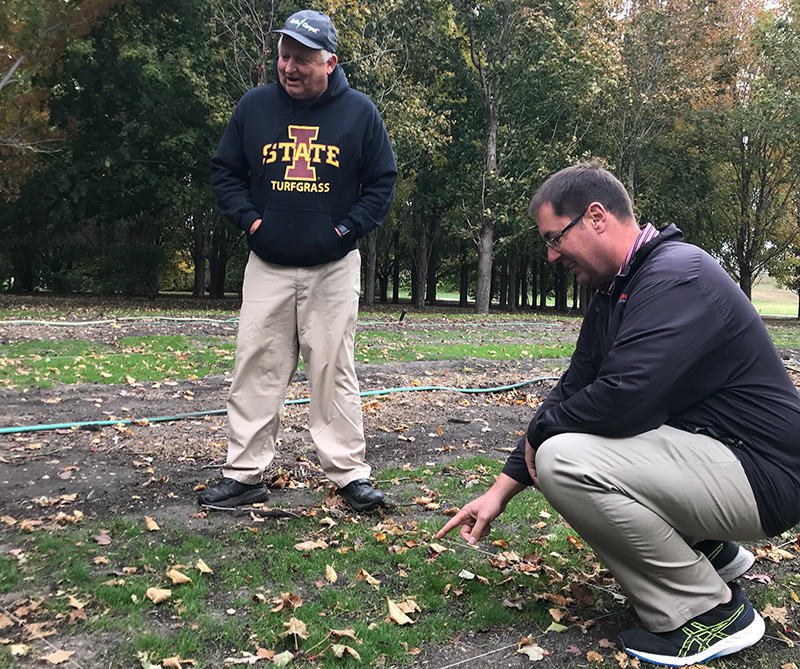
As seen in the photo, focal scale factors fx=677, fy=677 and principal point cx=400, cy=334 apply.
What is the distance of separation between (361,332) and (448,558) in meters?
10.2

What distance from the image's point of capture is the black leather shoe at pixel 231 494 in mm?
3605

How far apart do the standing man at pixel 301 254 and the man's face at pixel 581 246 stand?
137cm

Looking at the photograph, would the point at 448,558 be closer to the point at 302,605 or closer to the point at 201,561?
the point at 302,605

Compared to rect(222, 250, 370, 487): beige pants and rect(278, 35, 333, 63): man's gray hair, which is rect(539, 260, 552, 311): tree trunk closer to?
rect(222, 250, 370, 487): beige pants

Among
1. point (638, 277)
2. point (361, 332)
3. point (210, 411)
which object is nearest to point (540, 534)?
point (638, 277)

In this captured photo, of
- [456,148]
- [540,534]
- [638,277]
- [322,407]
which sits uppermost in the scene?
[456,148]

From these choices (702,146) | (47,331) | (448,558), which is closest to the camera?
(448,558)

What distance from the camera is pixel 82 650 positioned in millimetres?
2262

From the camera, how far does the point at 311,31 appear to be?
11.3 ft

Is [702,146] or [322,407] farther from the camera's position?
[702,146]

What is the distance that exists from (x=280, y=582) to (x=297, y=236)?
5.77 ft

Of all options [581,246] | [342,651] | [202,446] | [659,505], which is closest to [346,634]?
[342,651]

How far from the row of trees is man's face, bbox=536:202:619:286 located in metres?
18.8

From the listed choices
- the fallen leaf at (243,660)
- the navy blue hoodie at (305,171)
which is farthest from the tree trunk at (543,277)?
the fallen leaf at (243,660)
